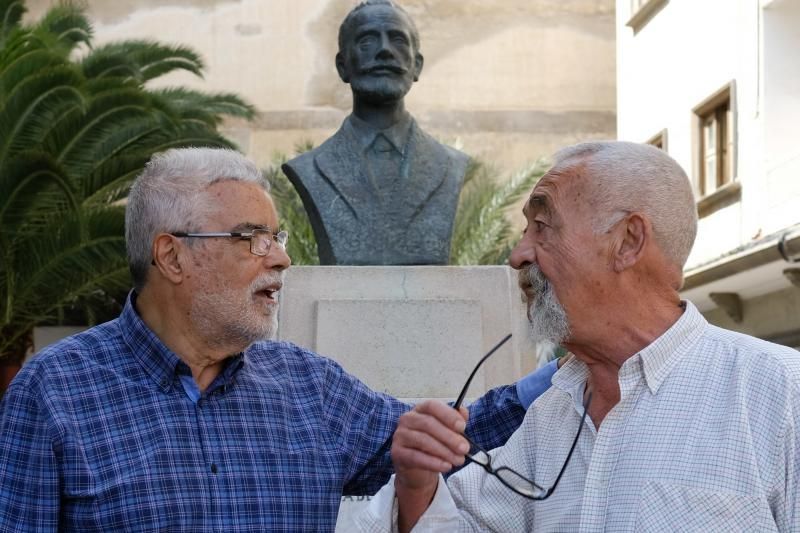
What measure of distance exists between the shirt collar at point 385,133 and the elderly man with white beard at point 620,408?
11.2ft

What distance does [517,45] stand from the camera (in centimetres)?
2691

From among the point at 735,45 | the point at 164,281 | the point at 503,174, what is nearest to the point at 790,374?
the point at 164,281

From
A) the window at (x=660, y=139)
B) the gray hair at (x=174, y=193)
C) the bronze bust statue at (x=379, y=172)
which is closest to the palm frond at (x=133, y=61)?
the window at (x=660, y=139)

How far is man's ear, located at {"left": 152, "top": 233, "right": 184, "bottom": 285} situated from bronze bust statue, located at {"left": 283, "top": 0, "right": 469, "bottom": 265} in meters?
2.95

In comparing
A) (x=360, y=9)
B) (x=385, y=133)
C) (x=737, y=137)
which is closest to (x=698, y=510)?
(x=385, y=133)

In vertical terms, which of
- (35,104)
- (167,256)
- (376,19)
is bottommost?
(167,256)

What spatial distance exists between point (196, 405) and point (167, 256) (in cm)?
35

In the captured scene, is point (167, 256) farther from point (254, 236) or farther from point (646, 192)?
point (646, 192)

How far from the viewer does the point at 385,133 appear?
241 inches

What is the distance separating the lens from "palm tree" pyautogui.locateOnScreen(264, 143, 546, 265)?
18.5 metres

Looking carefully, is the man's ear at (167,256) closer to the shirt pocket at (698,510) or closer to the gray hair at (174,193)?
the gray hair at (174,193)

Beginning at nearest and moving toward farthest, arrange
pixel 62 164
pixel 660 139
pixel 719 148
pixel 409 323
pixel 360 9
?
pixel 409 323 → pixel 360 9 → pixel 62 164 → pixel 719 148 → pixel 660 139

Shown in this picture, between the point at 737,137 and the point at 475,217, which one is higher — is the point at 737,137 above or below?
above

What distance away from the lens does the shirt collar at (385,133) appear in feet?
20.0
